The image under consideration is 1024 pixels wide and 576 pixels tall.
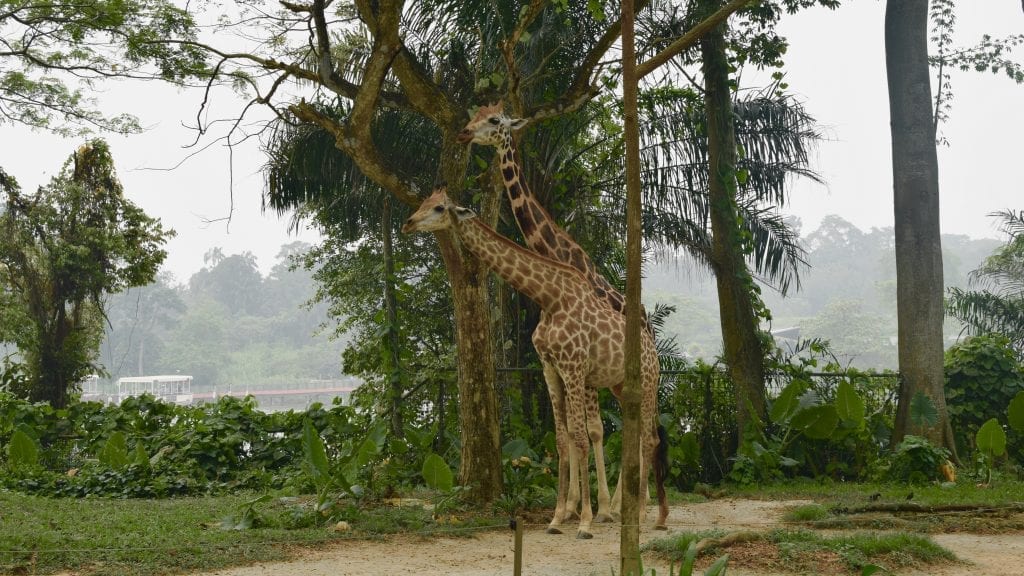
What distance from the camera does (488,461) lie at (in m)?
8.06

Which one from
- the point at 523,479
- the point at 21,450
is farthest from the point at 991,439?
the point at 21,450

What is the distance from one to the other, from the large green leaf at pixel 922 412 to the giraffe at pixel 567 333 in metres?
4.08

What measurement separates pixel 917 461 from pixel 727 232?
328 centimetres

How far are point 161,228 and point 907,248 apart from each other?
1309cm

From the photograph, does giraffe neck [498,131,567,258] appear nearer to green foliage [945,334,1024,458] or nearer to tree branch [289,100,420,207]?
tree branch [289,100,420,207]

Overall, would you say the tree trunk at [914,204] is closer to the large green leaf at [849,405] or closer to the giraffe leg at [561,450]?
the large green leaf at [849,405]

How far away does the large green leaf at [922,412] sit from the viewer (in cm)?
1016

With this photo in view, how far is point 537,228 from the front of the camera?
25.8ft

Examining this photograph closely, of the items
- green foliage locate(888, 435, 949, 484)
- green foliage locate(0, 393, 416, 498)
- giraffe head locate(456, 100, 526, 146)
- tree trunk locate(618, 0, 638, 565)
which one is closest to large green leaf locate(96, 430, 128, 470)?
green foliage locate(0, 393, 416, 498)

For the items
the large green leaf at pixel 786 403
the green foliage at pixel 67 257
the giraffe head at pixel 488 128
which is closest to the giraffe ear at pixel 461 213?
the giraffe head at pixel 488 128

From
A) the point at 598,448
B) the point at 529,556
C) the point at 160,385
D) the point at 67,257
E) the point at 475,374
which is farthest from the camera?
the point at 160,385

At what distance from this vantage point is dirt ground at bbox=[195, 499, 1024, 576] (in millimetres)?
5625

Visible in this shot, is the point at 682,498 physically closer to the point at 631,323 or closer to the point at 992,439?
the point at 992,439

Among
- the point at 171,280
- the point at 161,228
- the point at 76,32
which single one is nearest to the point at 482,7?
the point at 76,32
